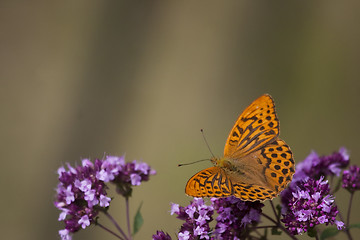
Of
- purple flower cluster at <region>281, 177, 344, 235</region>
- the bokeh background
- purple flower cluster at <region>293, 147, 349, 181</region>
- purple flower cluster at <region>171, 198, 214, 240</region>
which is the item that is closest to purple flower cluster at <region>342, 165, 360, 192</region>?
purple flower cluster at <region>293, 147, 349, 181</region>

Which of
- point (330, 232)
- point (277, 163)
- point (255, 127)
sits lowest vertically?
point (330, 232)

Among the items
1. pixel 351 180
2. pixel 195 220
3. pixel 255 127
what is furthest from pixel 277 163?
pixel 351 180

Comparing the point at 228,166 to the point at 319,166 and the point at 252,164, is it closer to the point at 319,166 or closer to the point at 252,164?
the point at 252,164

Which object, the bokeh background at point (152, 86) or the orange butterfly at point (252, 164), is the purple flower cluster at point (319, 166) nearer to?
the orange butterfly at point (252, 164)

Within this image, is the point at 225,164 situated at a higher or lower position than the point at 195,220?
higher

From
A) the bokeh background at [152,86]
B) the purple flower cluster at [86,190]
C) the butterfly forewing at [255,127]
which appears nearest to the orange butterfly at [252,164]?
the butterfly forewing at [255,127]

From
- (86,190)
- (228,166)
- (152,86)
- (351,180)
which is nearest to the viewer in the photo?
(228,166)
